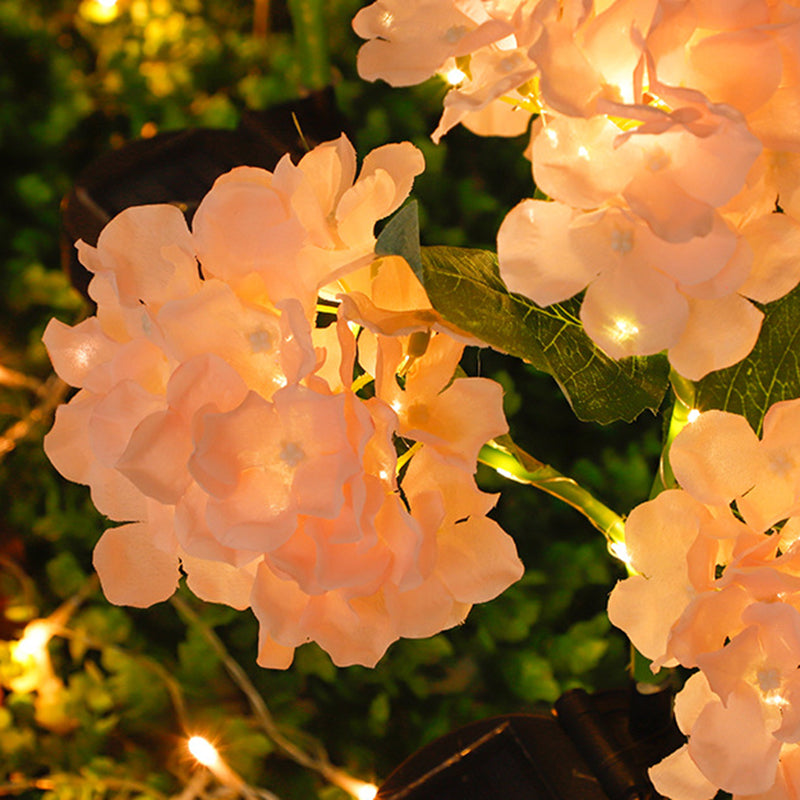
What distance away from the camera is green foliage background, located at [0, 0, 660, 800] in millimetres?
767

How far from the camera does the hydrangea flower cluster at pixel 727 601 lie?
11.2 inches

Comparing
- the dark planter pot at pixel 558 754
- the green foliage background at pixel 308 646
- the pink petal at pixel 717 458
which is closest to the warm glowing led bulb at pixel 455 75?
the pink petal at pixel 717 458

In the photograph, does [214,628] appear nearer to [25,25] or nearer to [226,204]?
[226,204]

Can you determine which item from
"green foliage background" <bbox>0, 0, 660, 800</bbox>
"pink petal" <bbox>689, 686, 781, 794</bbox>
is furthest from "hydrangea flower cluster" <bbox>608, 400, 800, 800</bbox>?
"green foliage background" <bbox>0, 0, 660, 800</bbox>

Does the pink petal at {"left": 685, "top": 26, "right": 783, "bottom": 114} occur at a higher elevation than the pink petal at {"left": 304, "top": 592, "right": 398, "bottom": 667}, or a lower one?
higher

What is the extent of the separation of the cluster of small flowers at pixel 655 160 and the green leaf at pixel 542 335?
3 centimetres

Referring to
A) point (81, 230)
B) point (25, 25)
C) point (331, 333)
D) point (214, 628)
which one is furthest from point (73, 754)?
point (25, 25)

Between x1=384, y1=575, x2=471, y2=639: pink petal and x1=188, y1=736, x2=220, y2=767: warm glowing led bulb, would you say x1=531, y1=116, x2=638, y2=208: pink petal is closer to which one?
x1=384, y1=575, x2=471, y2=639: pink petal

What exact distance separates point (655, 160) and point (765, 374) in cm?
14

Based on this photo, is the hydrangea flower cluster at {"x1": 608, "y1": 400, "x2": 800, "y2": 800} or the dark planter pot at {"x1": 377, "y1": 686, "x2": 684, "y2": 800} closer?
the hydrangea flower cluster at {"x1": 608, "y1": 400, "x2": 800, "y2": 800}

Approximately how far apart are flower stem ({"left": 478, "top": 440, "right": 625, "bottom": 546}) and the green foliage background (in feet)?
1.20

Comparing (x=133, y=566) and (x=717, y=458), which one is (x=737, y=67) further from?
(x=133, y=566)

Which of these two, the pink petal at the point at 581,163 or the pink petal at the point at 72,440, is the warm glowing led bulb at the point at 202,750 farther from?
the pink petal at the point at 581,163

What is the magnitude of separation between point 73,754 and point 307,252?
0.65 m
